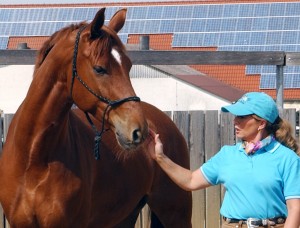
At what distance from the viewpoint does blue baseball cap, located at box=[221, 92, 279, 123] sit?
4578 mm

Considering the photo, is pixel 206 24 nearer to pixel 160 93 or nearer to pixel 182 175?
pixel 160 93

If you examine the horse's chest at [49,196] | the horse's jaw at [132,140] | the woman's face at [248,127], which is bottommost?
the horse's chest at [49,196]

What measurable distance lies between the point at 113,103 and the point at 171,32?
32.1m

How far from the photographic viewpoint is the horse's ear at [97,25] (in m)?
5.05

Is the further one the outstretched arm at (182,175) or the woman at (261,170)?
the outstretched arm at (182,175)

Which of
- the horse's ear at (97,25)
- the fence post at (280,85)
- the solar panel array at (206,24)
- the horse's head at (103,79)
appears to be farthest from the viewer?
the solar panel array at (206,24)

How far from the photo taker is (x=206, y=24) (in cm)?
3562

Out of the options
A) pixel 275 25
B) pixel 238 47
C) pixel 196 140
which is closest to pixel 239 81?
pixel 275 25

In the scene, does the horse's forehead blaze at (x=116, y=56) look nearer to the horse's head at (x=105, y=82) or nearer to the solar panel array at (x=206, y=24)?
the horse's head at (x=105, y=82)

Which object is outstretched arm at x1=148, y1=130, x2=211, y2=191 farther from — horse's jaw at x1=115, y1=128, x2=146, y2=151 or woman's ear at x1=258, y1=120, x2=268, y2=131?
woman's ear at x1=258, y1=120, x2=268, y2=131

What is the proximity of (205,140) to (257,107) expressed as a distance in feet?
12.0

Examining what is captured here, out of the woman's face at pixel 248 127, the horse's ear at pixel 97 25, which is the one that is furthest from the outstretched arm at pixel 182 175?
the horse's ear at pixel 97 25

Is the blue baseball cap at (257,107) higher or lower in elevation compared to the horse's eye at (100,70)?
lower

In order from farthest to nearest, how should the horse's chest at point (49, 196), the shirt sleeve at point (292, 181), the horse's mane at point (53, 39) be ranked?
the horse's mane at point (53, 39) < the horse's chest at point (49, 196) < the shirt sleeve at point (292, 181)
